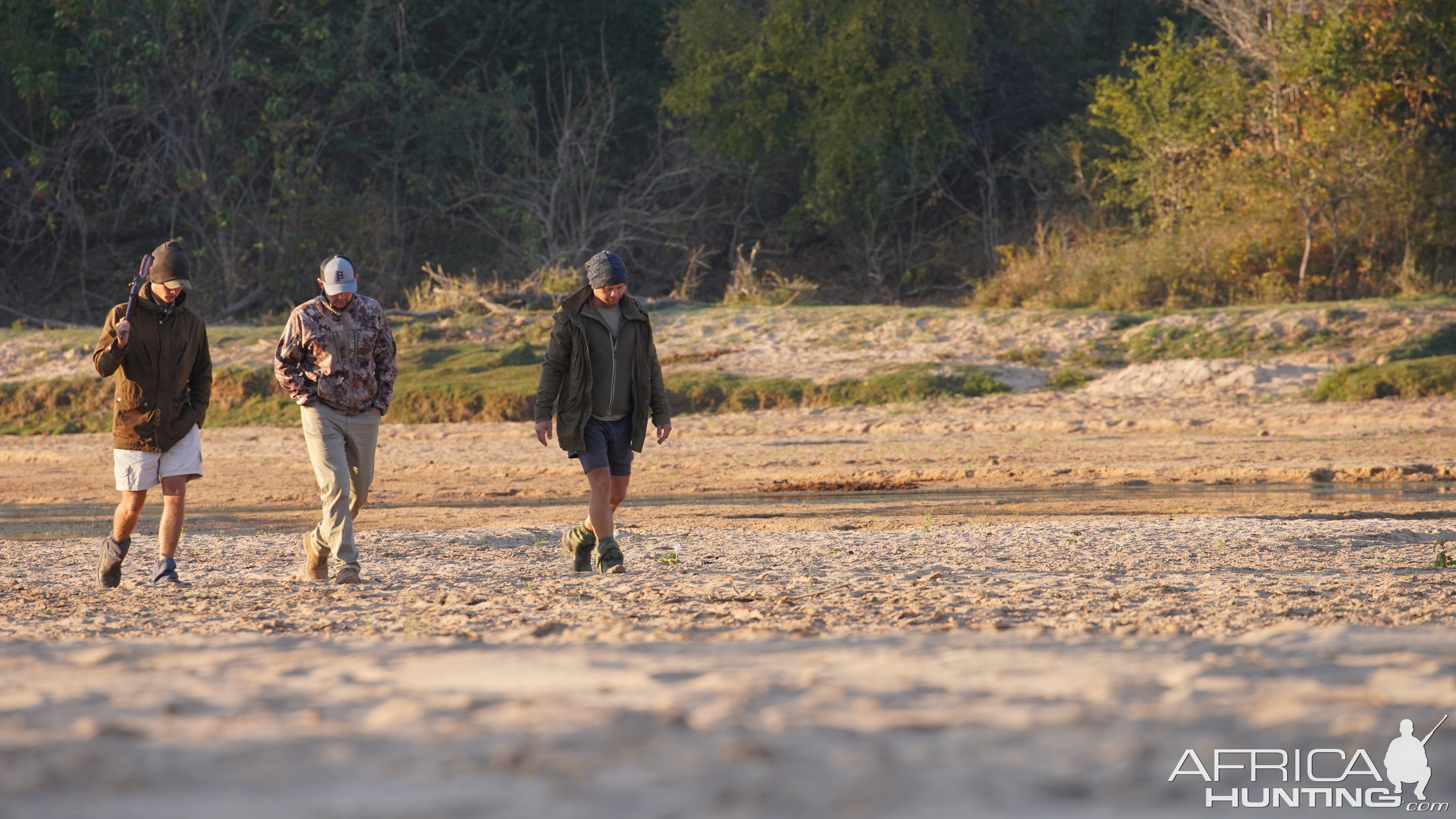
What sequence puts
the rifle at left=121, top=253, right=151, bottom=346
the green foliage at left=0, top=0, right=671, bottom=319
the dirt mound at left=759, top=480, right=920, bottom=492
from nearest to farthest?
the rifle at left=121, top=253, right=151, bottom=346, the dirt mound at left=759, top=480, right=920, bottom=492, the green foliage at left=0, top=0, right=671, bottom=319

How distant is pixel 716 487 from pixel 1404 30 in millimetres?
17276

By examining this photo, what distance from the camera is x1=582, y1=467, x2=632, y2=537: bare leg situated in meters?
7.45

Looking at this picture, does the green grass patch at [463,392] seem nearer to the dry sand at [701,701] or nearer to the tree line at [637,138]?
the tree line at [637,138]

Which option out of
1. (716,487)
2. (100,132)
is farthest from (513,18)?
(716,487)

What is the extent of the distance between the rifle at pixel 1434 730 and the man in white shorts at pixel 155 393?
576 cm

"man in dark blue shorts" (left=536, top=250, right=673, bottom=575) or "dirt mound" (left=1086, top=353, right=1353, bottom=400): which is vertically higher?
"man in dark blue shorts" (left=536, top=250, right=673, bottom=575)

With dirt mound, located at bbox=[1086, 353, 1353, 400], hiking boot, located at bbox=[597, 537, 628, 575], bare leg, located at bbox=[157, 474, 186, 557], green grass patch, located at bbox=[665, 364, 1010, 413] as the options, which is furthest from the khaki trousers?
dirt mound, located at bbox=[1086, 353, 1353, 400]

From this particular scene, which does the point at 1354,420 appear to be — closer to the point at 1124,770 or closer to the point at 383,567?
the point at 383,567

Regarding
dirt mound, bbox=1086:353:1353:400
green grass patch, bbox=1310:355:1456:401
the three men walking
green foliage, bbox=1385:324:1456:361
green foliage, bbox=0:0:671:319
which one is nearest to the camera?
the three men walking

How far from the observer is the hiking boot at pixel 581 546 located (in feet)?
25.5

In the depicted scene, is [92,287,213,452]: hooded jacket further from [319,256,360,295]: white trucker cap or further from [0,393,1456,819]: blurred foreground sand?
[0,393,1456,819]: blurred foreground sand

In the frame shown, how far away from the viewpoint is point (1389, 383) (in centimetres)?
1688

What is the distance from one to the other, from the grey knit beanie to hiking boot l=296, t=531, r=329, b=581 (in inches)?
78.0

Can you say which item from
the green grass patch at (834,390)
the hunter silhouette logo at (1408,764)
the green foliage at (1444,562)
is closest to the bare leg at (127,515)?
the hunter silhouette logo at (1408,764)
